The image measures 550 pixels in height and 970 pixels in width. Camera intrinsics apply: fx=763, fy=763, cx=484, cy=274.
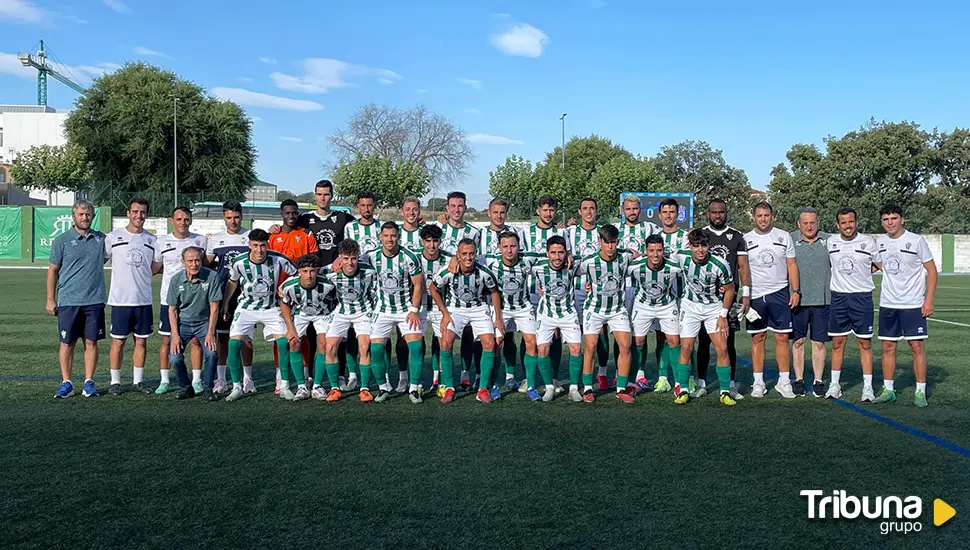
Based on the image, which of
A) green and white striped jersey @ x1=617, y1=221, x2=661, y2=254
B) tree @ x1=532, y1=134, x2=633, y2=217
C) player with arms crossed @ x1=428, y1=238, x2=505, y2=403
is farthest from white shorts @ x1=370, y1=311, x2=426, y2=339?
tree @ x1=532, y1=134, x2=633, y2=217

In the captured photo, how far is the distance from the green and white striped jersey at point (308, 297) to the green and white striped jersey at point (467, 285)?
3.36 ft

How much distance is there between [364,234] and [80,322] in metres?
2.71

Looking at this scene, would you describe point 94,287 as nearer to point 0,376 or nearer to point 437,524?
point 0,376

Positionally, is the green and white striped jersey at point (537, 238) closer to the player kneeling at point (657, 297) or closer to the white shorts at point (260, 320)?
the player kneeling at point (657, 297)

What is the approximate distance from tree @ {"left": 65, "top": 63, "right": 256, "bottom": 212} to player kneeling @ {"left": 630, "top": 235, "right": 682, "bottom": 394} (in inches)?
1511

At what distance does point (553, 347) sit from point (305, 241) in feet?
8.73

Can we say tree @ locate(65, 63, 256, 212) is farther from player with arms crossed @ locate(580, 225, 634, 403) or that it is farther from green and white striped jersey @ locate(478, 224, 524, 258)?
player with arms crossed @ locate(580, 225, 634, 403)

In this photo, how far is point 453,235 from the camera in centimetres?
784

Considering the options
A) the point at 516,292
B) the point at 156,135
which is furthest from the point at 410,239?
the point at 156,135

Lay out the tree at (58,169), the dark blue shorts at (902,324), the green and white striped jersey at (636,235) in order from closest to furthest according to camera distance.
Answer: the dark blue shorts at (902,324) < the green and white striped jersey at (636,235) < the tree at (58,169)

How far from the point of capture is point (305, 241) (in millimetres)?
7559

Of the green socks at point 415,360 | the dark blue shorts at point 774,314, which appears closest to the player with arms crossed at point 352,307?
the green socks at point 415,360

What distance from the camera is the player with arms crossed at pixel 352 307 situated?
22.7 feet

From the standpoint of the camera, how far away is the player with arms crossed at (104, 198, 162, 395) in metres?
7.01
